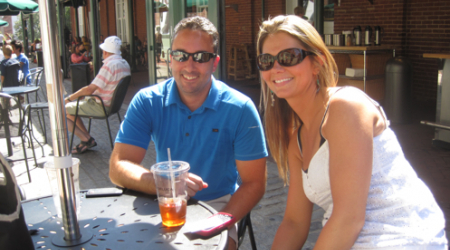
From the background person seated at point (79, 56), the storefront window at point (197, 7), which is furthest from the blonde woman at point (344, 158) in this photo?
the background person seated at point (79, 56)

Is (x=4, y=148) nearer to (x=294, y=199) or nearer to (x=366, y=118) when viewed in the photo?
(x=294, y=199)

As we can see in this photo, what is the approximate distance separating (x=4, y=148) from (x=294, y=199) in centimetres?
532

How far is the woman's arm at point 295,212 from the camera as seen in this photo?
1.66 meters

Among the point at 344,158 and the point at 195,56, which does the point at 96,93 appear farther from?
the point at 344,158

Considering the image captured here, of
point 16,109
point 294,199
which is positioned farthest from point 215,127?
point 16,109

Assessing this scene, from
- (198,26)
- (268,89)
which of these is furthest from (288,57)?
(198,26)

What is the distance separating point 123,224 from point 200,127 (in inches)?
28.0

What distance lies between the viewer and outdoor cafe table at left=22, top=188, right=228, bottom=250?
4.25 feet

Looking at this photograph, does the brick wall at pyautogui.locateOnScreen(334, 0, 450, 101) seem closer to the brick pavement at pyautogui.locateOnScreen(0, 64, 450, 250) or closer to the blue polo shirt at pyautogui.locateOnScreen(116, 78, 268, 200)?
the brick pavement at pyautogui.locateOnScreen(0, 64, 450, 250)

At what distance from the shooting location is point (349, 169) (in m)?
1.28

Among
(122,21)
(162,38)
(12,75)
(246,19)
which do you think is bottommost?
(12,75)

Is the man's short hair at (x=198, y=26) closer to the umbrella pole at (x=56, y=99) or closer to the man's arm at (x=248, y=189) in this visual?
the man's arm at (x=248, y=189)

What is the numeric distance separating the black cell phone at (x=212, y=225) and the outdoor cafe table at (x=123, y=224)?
0.03 meters

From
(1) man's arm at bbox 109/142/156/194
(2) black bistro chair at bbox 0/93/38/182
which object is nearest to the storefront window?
(2) black bistro chair at bbox 0/93/38/182
